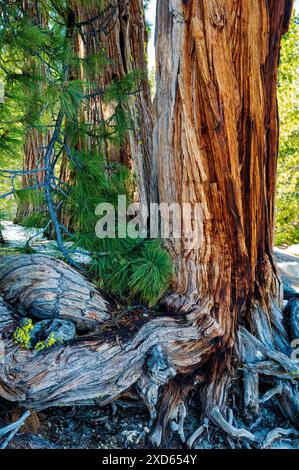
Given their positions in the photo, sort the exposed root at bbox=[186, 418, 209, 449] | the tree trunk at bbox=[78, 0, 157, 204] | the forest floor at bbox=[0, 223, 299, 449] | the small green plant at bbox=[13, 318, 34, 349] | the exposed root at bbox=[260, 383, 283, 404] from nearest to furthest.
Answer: the small green plant at bbox=[13, 318, 34, 349]
the forest floor at bbox=[0, 223, 299, 449]
the exposed root at bbox=[186, 418, 209, 449]
the exposed root at bbox=[260, 383, 283, 404]
the tree trunk at bbox=[78, 0, 157, 204]

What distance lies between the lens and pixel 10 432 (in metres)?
1.36

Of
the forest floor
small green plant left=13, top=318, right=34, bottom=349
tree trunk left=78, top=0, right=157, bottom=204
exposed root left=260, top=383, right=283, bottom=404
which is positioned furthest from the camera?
tree trunk left=78, top=0, right=157, bottom=204

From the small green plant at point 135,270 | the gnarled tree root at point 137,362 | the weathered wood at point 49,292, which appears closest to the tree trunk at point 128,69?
the small green plant at point 135,270

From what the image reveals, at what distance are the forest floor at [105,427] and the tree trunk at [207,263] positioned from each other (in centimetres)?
7

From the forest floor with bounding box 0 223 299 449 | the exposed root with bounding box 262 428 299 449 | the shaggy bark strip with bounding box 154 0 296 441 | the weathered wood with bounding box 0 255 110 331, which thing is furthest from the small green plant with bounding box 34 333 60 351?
the exposed root with bounding box 262 428 299 449

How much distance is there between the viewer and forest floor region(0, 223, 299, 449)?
5.05ft

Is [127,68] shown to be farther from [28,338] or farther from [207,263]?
[28,338]

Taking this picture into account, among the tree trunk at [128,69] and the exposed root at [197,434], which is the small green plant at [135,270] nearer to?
the tree trunk at [128,69]

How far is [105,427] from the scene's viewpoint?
5.57ft

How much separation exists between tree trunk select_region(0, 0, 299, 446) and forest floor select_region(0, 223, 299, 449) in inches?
2.7

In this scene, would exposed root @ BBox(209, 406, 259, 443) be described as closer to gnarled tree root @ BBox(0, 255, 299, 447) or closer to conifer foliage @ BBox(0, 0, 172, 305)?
gnarled tree root @ BBox(0, 255, 299, 447)

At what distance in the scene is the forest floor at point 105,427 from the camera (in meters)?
1.54

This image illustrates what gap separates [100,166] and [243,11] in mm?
1015
